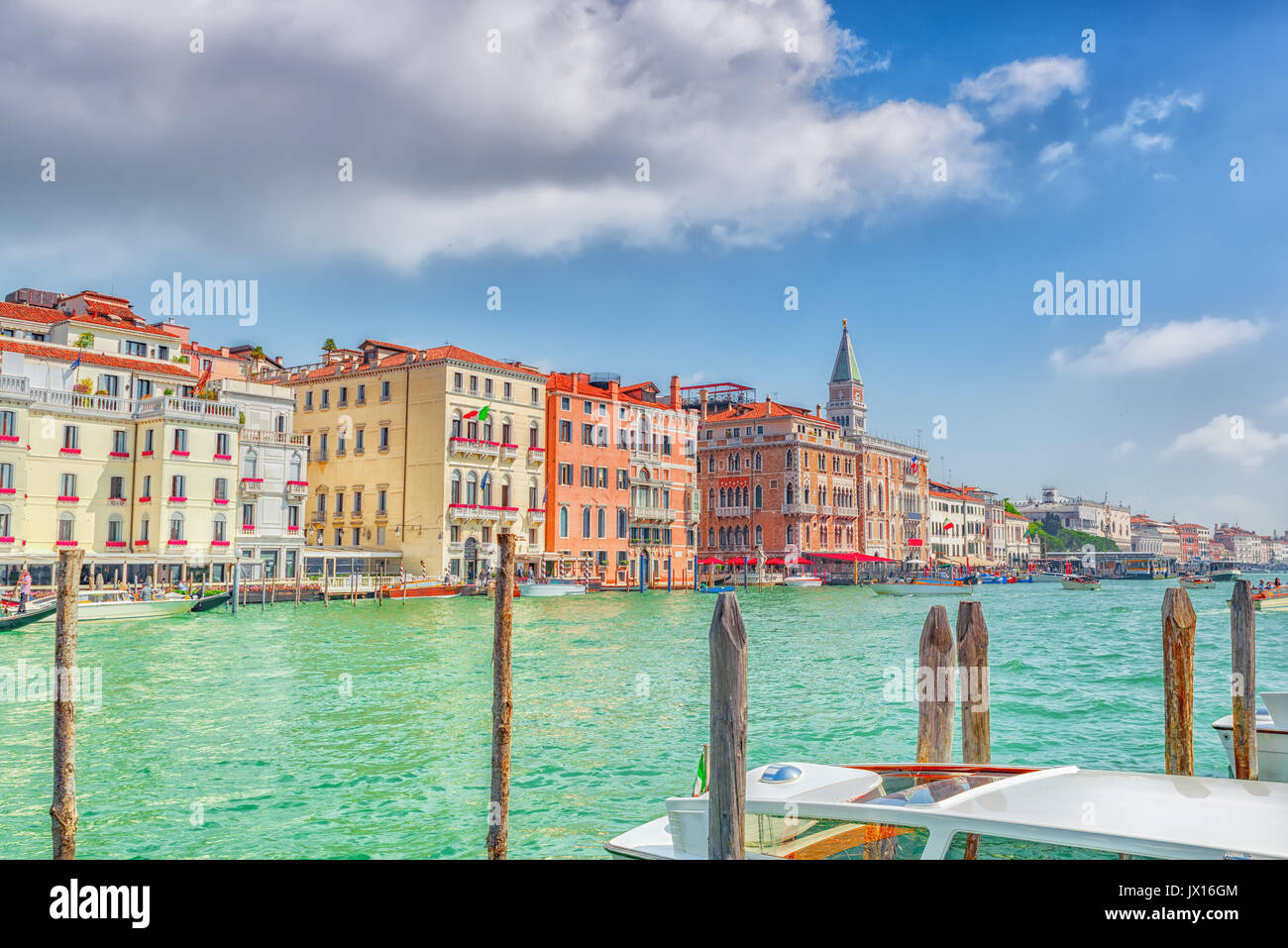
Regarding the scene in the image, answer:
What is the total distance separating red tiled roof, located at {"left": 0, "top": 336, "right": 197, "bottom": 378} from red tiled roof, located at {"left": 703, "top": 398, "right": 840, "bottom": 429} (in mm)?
39238

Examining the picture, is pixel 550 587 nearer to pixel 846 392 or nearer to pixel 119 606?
pixel 119 606

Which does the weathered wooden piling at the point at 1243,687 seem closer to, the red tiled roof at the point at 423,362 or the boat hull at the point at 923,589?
the red tiled roof at the point at 423,362

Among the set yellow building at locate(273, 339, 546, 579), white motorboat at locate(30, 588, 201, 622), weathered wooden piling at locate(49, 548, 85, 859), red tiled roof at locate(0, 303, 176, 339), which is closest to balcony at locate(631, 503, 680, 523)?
yellow building at locate(273, 339, 546, 579)

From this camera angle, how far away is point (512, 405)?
47.5m

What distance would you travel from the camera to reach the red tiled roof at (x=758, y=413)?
69.7 meters

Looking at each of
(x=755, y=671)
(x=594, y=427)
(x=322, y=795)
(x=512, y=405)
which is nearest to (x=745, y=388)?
(x=594, y=427)

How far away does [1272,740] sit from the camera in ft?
27.8

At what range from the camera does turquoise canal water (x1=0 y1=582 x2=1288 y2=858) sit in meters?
8.80

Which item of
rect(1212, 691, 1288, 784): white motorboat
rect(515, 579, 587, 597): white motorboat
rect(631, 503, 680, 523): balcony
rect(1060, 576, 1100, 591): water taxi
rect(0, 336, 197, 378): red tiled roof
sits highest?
rect(0, 336, 197, 378): red tiled roof

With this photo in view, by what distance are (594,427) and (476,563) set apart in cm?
993

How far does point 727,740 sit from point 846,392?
8963 cm

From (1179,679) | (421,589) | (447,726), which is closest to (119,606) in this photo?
(421,589)

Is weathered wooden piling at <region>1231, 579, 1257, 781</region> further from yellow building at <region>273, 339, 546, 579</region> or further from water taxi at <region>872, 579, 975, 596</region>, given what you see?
water taxi at <region>872, 579, 975, 596</region>
